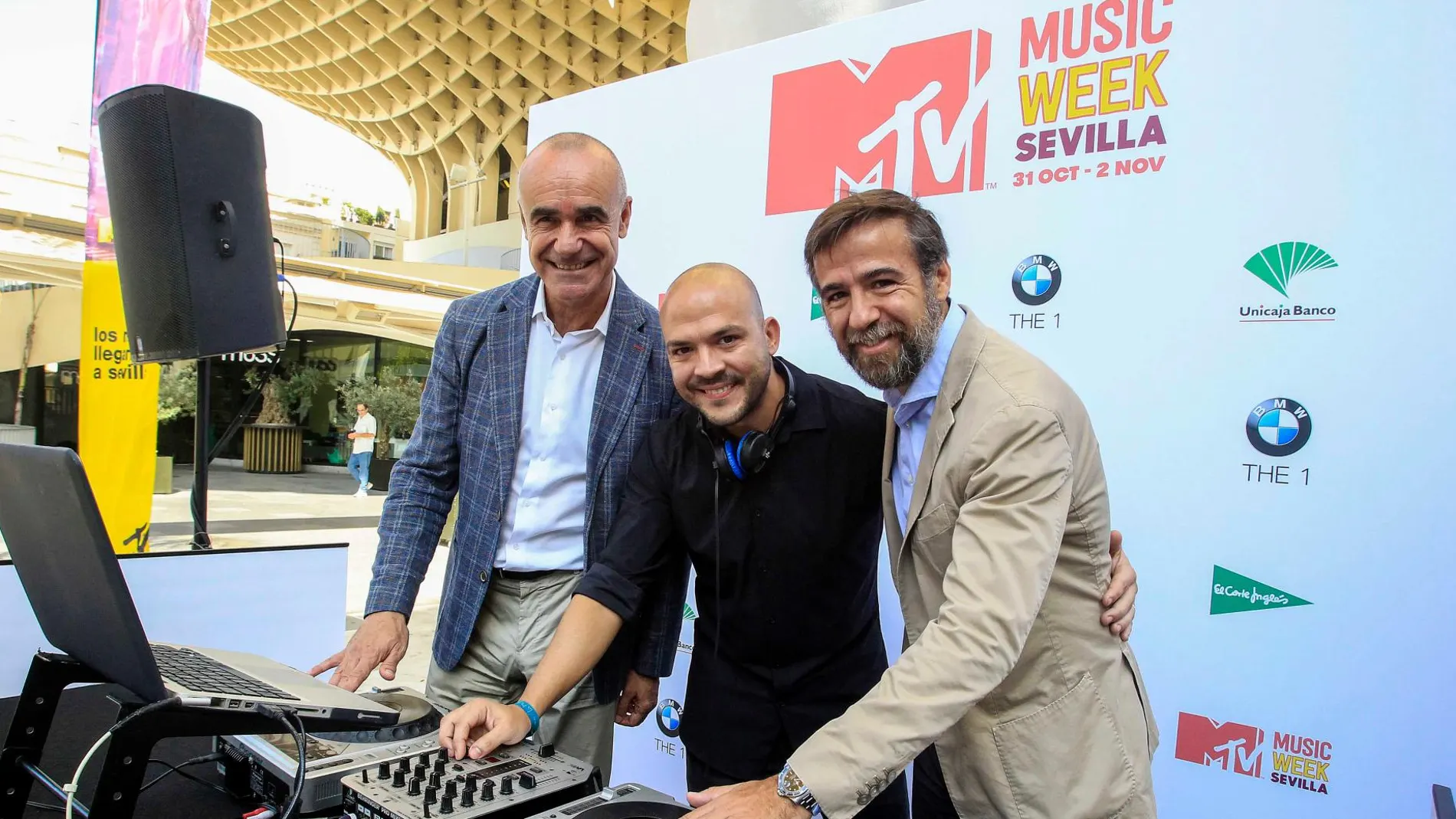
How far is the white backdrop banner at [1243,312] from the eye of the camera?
182 centimetres

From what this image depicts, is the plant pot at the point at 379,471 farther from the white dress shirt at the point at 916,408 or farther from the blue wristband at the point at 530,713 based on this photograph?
the white dress shirt at the point at 916,408

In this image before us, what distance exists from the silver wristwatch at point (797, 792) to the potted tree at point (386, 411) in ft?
48.2

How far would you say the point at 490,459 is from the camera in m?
1.74

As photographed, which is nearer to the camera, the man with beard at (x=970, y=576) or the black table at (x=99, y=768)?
the man with beard at (x=970, y=576)

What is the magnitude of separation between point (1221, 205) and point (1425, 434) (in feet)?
2.13

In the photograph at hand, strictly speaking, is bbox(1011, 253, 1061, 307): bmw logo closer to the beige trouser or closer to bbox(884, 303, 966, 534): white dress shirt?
bbox(884, 303, 966, 534): white dress shirt

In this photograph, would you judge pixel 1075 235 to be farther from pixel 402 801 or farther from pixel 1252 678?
pixel 402 801

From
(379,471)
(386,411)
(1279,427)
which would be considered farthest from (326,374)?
(1279,427)

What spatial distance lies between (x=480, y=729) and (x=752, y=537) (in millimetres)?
560

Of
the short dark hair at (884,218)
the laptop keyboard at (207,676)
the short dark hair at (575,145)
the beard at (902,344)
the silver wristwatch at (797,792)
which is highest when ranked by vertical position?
the short dark hair at (575,145)

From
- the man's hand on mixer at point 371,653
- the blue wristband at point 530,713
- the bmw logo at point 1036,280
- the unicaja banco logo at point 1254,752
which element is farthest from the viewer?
the bmw logo at point 1036,280

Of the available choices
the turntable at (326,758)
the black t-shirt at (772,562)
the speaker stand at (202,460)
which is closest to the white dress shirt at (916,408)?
the black t-shirt at (772,562)

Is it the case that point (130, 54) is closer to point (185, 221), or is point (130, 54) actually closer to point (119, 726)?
point (185, 221)

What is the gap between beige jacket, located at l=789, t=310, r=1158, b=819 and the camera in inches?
41.4
